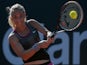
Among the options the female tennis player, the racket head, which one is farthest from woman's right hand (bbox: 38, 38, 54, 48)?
the racket head

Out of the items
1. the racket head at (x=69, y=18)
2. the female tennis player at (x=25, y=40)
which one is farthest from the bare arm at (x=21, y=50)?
the racket head at (x=69, y=18)

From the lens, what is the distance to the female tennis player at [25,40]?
14.4 feet

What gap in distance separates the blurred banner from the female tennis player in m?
1.93

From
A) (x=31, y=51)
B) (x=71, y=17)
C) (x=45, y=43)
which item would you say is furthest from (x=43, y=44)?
(x=71, y=17)

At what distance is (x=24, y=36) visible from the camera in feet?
14.8

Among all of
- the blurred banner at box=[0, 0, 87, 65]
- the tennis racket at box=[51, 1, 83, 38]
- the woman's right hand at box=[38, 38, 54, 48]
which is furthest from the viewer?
the blurred banner at box=[0, 0, 87, 65]

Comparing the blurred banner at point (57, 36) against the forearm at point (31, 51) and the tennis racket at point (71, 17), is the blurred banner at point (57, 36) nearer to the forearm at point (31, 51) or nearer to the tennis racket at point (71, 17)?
the tennis racket at point (71, 17)

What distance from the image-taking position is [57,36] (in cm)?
656

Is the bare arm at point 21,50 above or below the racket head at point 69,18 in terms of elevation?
below

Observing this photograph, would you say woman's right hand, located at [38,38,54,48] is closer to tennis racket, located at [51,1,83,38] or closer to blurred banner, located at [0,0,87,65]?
tennis racket, located at [51,1,83,38]

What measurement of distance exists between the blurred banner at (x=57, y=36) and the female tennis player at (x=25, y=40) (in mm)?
1930

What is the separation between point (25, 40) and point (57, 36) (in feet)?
6.94

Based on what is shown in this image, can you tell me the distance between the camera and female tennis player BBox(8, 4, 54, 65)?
173 inches

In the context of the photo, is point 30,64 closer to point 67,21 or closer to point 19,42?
point 19,42
